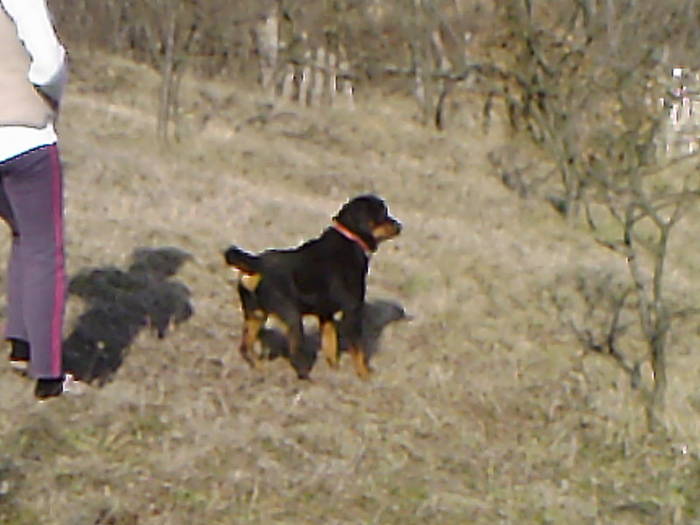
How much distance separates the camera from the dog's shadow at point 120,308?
4.58m

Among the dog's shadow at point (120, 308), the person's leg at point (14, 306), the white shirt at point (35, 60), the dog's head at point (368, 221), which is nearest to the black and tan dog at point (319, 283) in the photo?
the dog's head at point (368, 221)

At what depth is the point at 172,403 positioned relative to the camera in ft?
13.9

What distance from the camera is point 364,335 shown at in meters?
5.81

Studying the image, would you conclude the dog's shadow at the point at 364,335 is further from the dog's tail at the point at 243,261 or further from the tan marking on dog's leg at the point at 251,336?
the dog's tail at the point at 243,261

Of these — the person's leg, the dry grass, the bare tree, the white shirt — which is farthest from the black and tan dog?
the bare tree

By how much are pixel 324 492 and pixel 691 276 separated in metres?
6.41

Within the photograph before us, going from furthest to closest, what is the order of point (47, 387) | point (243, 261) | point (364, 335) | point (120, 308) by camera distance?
point (364, 335) → point (120, 308) → point (243, 261) → point (47, 387)

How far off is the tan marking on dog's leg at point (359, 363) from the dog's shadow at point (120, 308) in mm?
937

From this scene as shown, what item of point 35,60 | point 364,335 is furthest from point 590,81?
point 35,60

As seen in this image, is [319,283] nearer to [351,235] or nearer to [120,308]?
[351,235]

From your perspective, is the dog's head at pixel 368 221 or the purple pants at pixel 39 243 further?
the dog's head at pixel 368 221

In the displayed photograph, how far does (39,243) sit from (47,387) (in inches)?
23.6

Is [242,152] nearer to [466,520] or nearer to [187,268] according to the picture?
[187,268]

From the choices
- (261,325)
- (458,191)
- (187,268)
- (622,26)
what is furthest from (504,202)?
(261,325)
